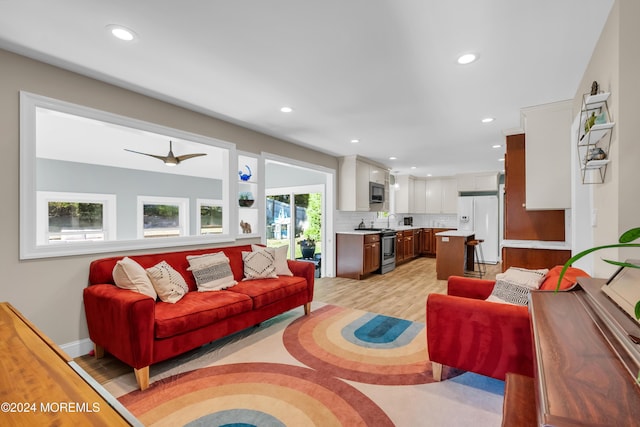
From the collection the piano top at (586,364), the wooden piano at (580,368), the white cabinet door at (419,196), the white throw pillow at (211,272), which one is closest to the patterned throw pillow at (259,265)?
the white throw pillow at (211,272)

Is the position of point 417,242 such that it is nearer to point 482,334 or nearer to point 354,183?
point 354,183

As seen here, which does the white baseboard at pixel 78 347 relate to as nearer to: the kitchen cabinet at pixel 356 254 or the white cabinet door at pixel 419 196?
the kitchen cabinet at pixel 356 254

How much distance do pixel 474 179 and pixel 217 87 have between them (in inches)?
295

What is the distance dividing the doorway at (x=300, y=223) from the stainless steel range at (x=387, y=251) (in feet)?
4.22

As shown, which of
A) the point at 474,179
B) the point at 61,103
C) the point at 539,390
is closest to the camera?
the point at 539,390

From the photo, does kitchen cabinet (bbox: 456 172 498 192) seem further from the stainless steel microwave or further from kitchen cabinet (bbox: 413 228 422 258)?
the stainless steel microwave

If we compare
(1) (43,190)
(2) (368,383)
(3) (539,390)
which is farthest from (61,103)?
(3) (539,390)

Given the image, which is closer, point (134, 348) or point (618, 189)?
point (618, 189)

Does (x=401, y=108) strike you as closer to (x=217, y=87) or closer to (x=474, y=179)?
(x=217, y=87)

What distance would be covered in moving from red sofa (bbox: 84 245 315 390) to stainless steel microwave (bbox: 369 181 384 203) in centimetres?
355

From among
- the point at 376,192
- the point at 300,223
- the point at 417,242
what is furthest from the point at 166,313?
the point at 417,242

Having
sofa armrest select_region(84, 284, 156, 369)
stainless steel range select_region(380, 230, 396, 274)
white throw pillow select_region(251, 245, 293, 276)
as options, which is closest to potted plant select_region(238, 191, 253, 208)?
white throw pillow select_region(251, 245, 293, 276)

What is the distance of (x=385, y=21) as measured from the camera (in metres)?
1.94

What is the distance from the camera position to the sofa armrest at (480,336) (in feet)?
6.40
